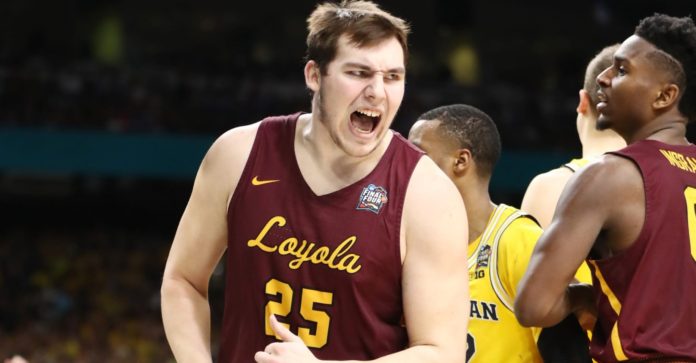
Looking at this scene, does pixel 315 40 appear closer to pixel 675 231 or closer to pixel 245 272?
pixel 245 272

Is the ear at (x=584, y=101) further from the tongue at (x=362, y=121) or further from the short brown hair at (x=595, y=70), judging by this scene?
the tongue at (x=362, y=121)

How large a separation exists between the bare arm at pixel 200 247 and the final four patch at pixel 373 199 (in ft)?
1.30

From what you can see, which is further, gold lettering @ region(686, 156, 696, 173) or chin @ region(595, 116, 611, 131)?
chin @ region(595, 116, 611, 131)

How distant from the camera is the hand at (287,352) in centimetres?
293

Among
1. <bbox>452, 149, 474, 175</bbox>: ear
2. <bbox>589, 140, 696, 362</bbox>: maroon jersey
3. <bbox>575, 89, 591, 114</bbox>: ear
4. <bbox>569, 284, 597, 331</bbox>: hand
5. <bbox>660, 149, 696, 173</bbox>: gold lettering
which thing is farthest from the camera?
<bbox>575, 89, 591, 114</bbox>: ear

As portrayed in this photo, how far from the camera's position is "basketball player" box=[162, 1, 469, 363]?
10.2ft

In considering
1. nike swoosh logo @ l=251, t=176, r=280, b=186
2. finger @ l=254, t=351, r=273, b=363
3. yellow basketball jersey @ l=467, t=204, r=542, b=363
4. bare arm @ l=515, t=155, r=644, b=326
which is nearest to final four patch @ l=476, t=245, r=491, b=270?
yellow basketball jersey @ l=467, t=204, r=542, b=363

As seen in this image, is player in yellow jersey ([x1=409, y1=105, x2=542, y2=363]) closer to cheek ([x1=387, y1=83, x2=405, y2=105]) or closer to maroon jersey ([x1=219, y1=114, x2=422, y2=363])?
maroon jersey ([x1=219, y1=114, x2=422, y2=363])

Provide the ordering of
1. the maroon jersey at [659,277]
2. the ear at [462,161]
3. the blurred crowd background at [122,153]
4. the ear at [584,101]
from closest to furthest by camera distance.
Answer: the maroon jersey at [659,277]
the ear at [462,161]
the ear at [584,101]
the blurred crowd background at [122,153]

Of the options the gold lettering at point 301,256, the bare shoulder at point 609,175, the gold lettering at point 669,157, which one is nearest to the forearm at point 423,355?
the gold lettering at point 301,256

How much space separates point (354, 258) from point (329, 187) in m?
0.26

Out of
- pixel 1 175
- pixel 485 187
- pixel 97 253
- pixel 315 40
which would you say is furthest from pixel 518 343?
pixel 1 175

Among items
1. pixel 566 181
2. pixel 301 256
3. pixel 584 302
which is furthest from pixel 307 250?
pixel 566 181

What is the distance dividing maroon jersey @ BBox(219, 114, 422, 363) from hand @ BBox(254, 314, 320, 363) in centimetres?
16
